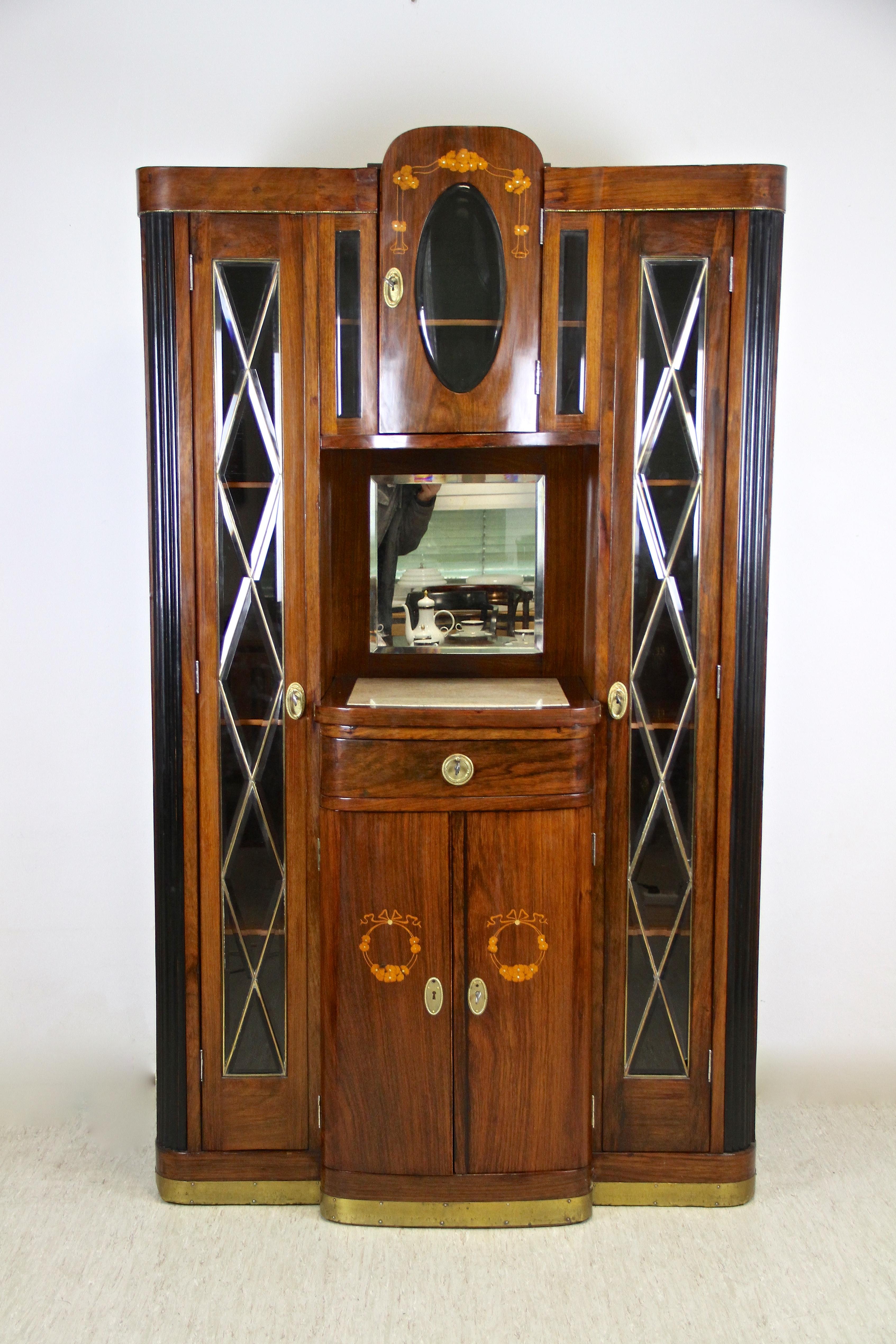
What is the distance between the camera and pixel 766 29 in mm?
2721

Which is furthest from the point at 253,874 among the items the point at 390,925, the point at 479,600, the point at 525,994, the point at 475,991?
the point at 479,600

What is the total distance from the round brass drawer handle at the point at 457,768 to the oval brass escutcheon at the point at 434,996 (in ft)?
1.44

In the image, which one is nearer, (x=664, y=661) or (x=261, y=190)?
(x=261, y=190)

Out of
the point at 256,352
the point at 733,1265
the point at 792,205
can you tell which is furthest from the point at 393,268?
the point at 733,1265

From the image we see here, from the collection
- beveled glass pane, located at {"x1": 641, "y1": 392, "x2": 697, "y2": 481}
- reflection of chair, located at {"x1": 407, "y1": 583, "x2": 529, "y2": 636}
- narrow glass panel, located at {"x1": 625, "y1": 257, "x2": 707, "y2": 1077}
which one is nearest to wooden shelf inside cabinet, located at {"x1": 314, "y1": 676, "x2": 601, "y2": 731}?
narrow glass panel, located at {"x1": 625, "y1": 257, "x2": 707, "y2": 1077}

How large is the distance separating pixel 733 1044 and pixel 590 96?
2.33 metres

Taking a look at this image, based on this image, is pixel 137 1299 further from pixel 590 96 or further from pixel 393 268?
pixel 590 96

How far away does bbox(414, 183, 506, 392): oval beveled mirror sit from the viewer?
223 cm

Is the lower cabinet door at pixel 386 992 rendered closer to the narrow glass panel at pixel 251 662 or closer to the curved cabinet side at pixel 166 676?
the narrow glass panel at pixel 251 662

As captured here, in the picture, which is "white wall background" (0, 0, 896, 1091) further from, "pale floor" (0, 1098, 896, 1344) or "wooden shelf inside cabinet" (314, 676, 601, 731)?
"wooden shelf inside cabinet" (314, 676, 601, 731)

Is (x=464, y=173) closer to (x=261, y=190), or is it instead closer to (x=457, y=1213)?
(x=261, y=190)

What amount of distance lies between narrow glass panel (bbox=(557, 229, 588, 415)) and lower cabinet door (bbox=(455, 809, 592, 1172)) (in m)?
0.88

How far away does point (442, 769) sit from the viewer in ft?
7.54

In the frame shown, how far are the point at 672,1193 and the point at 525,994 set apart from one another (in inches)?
23.9
